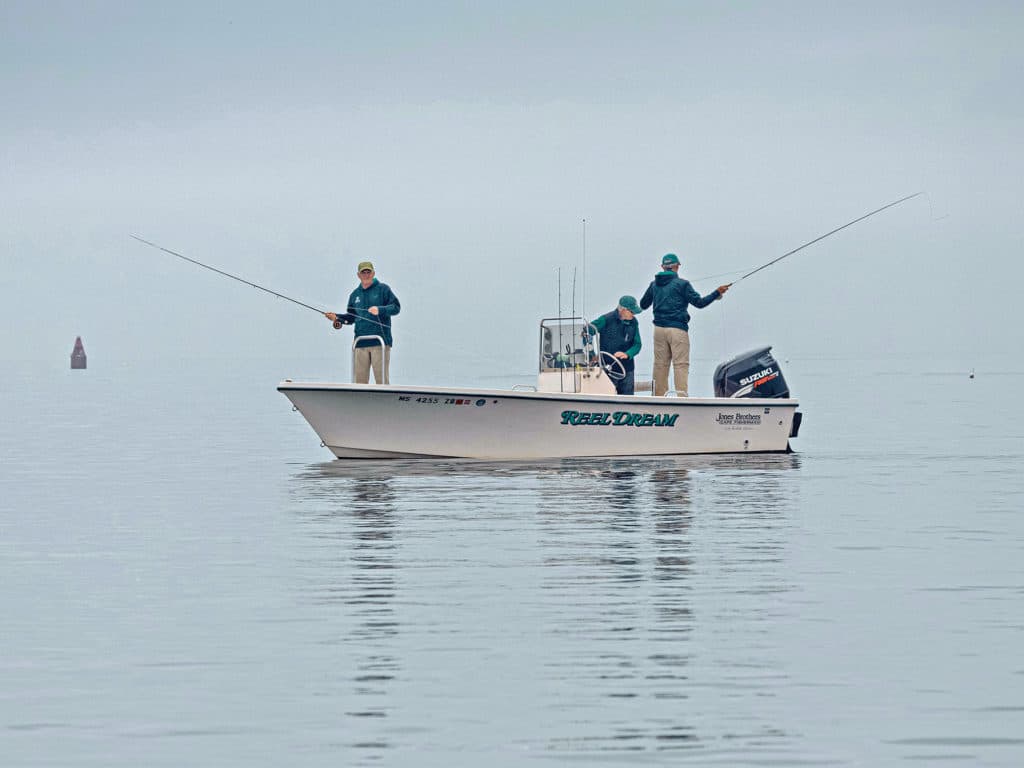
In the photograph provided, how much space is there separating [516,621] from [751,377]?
12.6 metres

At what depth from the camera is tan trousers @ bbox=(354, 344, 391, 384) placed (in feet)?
72.6

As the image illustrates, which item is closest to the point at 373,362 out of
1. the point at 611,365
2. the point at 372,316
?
the point at 372,316

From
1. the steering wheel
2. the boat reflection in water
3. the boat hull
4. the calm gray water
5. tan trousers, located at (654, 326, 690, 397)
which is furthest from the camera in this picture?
tan trousers, located at (654, 326, 690, 397)

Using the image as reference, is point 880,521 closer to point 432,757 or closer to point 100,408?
point 432,757

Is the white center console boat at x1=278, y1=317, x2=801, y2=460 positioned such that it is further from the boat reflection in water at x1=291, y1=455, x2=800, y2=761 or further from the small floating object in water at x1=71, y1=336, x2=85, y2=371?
the small floating object in water at x1=71, y1=336, x2=85, y2=371

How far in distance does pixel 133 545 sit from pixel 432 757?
8168 millimetres

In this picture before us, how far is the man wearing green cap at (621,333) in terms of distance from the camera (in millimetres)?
22203

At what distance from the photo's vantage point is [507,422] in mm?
21953

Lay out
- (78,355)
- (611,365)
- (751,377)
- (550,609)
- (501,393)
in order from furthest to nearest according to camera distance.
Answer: (78,355), (751,377), (611,365), (501,393), (550,609)

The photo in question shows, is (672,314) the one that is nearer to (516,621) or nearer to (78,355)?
(516,621)

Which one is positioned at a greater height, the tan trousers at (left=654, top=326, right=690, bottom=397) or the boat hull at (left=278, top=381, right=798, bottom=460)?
the tan trousers at (left=654, top=326, right=690, bottom=397)

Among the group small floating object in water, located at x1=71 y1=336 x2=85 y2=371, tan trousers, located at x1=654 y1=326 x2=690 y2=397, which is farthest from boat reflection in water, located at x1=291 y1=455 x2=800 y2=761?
small floating object in water, located at x1=71 y1=336 x2=85 y2=371

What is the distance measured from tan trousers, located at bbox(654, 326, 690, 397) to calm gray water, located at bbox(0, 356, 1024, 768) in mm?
1554

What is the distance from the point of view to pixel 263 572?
42.3 feet
